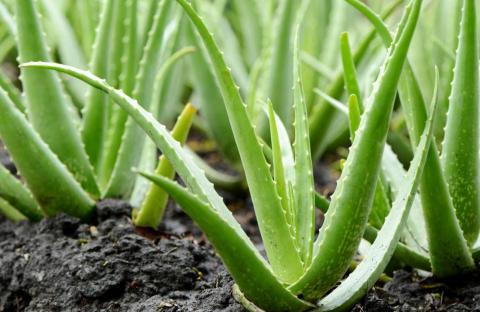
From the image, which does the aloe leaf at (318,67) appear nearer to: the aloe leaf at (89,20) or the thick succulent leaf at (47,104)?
the aloe leaf at (89,20)

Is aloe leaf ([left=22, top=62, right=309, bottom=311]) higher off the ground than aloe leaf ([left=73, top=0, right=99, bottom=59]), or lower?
lower

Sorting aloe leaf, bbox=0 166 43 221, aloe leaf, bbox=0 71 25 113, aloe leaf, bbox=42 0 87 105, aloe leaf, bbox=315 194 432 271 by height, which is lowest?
aloe leaf, bbox=315 194 432 271

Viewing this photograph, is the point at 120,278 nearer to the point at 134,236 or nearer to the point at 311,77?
the point at 134,236

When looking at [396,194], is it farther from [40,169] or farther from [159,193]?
[40,169]

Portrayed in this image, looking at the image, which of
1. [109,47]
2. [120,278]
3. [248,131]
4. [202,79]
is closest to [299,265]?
[248,131]

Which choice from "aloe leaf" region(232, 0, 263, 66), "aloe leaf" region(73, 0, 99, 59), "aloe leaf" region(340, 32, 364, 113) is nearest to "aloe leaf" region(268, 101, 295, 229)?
"aloe leaf" region(340, 32, 364, 113)

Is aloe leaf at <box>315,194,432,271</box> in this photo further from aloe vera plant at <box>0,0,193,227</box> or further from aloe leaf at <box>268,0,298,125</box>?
aloe leaf at <box>268,0,298,125</box>

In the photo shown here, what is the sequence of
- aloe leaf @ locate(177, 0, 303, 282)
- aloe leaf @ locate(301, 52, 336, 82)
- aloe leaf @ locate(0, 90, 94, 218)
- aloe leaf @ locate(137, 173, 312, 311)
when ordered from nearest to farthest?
1. aloe leaf @ locate(137, 173, 312, 311)
2. aloe leaf @ locate(177, 0, 303, 282)
3. aloe leaf @ locate(0, 90, 94, 218)
4. aloe leaf @ locate(301, 52, 336, 82)
